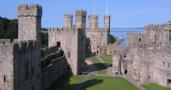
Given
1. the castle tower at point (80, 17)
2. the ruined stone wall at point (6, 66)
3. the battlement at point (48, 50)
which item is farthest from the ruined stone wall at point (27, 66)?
the castle tower at point (80, 17)

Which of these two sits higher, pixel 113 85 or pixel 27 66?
pixel 27 66

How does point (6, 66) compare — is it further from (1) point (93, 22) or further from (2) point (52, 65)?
(1) point (93, 22)

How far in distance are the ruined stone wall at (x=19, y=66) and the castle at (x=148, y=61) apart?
46.9 feet

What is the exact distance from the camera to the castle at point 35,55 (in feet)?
87.8

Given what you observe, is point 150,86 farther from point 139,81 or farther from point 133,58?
point 133,58

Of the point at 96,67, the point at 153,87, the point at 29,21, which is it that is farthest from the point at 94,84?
the point at 96,67

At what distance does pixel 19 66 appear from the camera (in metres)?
27.9

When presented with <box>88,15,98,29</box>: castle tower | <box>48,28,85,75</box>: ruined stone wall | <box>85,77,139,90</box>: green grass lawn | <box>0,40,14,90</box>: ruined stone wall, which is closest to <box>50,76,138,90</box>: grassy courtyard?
<box>85,77,139,90</box>: green grass lawn

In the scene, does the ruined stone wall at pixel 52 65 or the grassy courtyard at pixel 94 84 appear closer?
the ruined stone wall at pixel 52 65

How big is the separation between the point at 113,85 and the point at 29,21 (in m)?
11.0

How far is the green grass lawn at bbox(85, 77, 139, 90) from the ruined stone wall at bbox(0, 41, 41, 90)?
28.2 feet

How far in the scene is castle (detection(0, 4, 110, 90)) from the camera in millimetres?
26766

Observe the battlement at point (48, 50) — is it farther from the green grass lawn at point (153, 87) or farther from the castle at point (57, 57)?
the green grass lawn at point (153, 87)

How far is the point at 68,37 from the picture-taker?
5081cm
